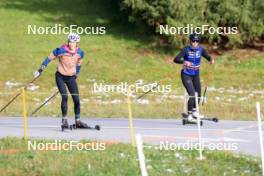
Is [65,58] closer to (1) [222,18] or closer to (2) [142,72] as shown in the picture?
(2) [142,72]

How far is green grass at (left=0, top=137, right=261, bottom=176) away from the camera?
1202 centimetres

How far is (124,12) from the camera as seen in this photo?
37.3 m

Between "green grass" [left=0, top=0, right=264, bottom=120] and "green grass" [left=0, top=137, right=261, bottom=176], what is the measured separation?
26.1 ft

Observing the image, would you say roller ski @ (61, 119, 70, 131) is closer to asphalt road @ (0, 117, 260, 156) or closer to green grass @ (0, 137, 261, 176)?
asphalt road @ (0, 117, 260, 156)

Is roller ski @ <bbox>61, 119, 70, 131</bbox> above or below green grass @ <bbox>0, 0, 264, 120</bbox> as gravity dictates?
below

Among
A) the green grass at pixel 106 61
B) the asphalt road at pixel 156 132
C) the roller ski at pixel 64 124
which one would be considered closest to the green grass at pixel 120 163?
the asphalt road at pixel 156 132

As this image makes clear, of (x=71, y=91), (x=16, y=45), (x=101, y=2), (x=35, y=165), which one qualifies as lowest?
(x=35, y=165)

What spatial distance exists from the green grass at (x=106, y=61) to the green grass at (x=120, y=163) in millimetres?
7958

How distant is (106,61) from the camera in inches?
1310

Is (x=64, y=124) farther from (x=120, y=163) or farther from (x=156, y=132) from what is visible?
(x=120, y=163)

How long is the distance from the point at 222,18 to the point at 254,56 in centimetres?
211

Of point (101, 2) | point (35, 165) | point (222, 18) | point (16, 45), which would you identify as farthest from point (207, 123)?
point (101, 2)

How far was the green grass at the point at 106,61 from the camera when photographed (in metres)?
23.6

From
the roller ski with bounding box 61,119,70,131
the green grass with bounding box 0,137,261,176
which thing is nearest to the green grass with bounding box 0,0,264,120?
the roller ski with bounding box 61,119,70,131
